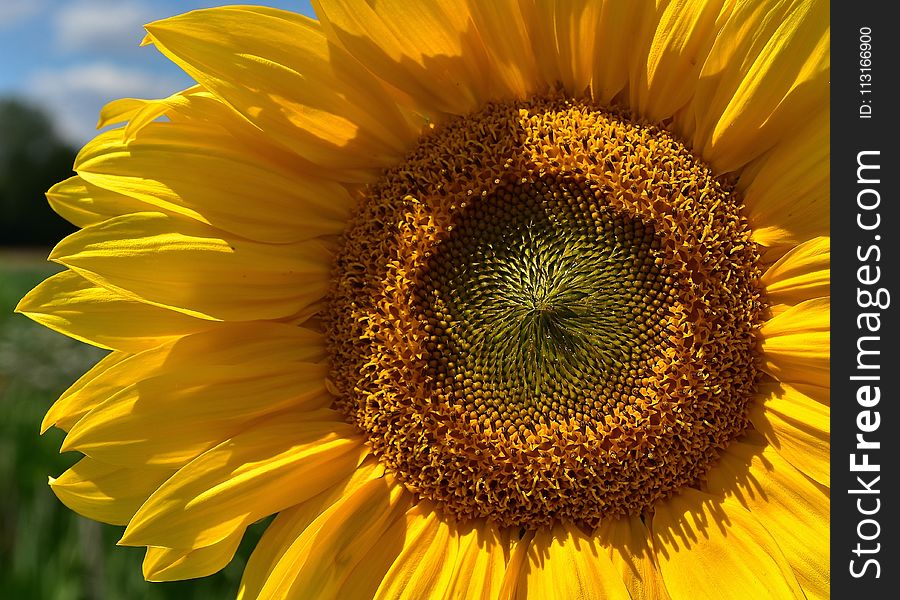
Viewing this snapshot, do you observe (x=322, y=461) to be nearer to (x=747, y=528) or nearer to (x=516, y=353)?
(x=516, y=353)

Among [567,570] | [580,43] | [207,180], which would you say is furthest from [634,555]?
[207,180]

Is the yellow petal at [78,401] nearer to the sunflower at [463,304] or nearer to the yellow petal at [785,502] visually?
the sunflower at [463,304]

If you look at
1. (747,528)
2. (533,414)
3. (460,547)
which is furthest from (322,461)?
(747,528)

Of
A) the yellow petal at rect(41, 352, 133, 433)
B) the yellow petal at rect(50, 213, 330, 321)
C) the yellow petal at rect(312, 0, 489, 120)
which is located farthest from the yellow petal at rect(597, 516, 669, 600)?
the yellow petal at rect(41, 352, 133, 433)

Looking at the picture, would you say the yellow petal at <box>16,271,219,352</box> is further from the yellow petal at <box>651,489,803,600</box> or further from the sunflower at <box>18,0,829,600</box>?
the yellow petal at <box>651,489,803,600</box>

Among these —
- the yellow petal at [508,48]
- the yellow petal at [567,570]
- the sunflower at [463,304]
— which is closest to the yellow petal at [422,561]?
the sunflower at [463,304]

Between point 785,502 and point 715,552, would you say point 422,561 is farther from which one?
point 785,502
